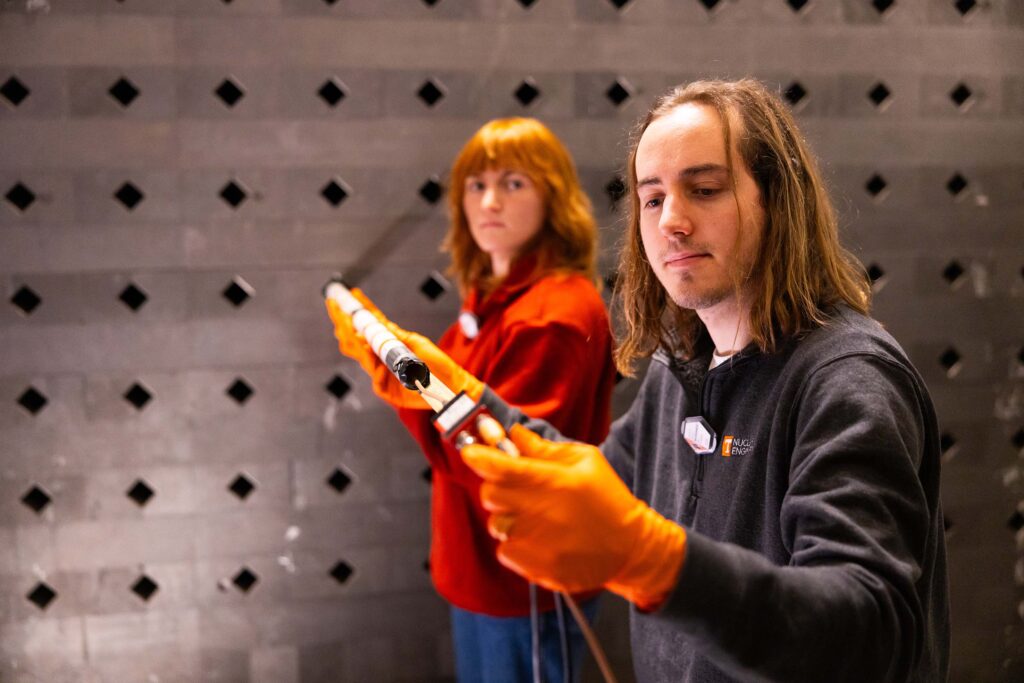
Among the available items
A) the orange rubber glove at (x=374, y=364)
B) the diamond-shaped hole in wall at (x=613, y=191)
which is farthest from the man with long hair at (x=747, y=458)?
the diamond-shaped hole in wall at (x=613, y=191)

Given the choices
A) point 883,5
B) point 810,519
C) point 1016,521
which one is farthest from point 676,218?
point 1016,521

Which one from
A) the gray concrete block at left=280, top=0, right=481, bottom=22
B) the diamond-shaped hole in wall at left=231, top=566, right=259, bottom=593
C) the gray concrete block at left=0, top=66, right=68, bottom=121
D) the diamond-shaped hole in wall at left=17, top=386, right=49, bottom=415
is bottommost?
the diamond-shaped hole in wall at left=231, top=566, right=259, bottom=593

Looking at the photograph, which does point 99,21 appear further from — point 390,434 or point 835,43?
point 835,43

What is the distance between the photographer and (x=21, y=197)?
2.28 metres

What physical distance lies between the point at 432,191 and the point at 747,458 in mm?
1561

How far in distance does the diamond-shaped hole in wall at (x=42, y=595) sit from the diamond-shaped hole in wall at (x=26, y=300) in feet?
2.86

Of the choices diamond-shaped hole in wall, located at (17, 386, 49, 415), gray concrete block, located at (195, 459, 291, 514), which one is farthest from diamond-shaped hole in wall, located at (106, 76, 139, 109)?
gray concrete block, located at (195, 459, 291, 514)

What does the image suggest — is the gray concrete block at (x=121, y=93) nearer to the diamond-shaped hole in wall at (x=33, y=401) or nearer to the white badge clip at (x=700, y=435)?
the diamond-shaped hole in wall at (x=33, y=401)

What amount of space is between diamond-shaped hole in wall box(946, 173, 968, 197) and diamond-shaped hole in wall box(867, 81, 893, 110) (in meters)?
0.38

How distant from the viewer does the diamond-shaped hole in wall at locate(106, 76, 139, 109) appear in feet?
7.47

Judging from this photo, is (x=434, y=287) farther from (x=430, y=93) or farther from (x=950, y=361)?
(x=950, y=361)

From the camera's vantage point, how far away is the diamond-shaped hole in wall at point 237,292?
241cm

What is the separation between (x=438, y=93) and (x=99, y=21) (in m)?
1.00

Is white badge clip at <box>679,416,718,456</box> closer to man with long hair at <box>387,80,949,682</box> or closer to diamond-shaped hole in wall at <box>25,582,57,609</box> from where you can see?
man with long hair at <box>387,80,949,682</box>
